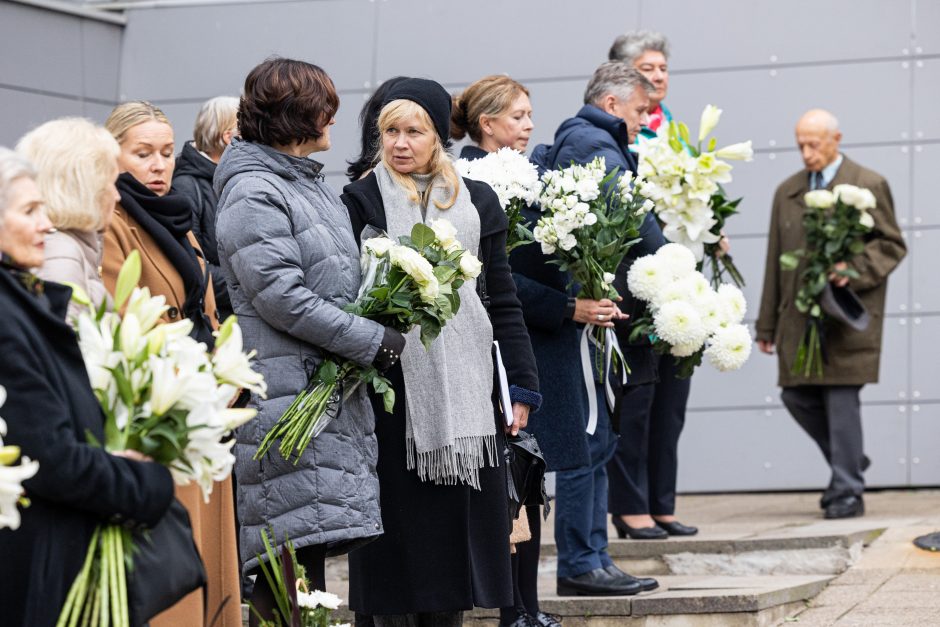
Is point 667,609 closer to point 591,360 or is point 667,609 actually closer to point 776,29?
point 591,360

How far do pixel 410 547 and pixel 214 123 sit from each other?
223cm

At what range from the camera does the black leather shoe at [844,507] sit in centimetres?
790

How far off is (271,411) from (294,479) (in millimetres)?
194

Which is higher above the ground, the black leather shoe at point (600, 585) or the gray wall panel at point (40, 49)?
the gray wall panel at point (40, 49)

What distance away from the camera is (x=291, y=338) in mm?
4137

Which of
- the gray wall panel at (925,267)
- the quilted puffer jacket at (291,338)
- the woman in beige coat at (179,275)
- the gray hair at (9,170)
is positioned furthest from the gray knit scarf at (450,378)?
the gray wall panel at (925,267)

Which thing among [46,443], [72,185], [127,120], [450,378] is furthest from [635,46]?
[46,443]

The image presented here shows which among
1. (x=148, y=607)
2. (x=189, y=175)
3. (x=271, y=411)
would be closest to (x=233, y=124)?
(x=189, y=175)

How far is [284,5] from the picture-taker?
978cm

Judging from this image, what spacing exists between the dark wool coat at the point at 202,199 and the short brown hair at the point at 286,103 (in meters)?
1.45

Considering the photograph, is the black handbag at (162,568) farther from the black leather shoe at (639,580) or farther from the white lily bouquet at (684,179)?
the white lily bouquet at (684,179)

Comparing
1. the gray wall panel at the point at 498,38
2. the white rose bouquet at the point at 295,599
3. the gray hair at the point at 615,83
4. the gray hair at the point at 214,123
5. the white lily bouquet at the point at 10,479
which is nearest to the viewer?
the white lily bouquet at the point at 10,479

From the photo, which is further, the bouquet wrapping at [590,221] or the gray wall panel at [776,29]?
the gray wall panel at [776,29]

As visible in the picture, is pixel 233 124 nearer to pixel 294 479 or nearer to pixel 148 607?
pixel 294 479
